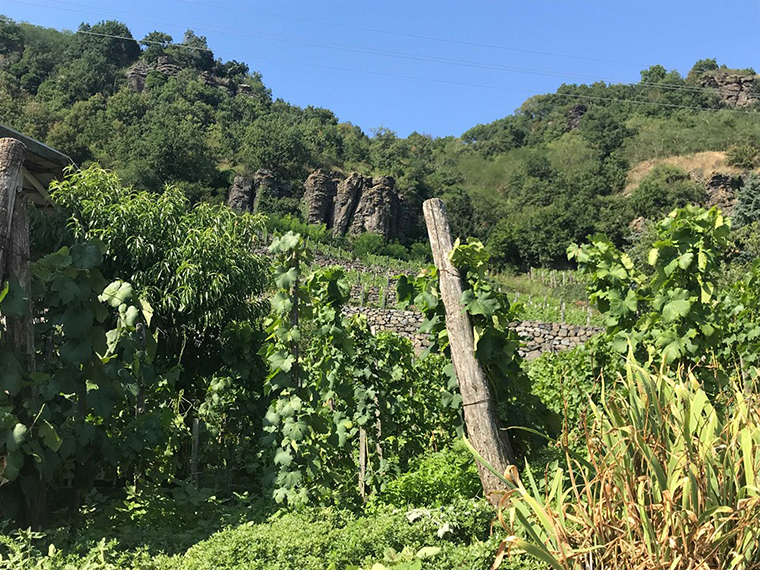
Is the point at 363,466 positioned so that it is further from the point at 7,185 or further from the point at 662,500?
the point at 7,185

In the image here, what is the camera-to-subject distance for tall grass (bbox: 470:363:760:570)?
2113 mm

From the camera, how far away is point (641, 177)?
48.0m

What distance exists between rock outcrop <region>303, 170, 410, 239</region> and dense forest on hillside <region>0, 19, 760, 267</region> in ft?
5.88

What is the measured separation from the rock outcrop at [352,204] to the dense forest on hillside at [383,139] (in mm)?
1794

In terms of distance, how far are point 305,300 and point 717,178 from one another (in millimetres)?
44427

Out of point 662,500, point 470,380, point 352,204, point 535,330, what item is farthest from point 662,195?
point 662,500

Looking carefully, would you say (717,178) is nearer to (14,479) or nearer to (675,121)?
(675,121)

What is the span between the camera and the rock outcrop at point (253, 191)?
3903cm

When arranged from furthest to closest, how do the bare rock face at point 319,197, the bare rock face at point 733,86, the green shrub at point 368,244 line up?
the bare rock face at point 733,86, the bare rock face at point 319,197, the green shrub at point 368,244

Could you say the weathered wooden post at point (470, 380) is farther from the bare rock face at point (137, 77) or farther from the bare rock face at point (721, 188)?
the bare rock face at point (137, 77)

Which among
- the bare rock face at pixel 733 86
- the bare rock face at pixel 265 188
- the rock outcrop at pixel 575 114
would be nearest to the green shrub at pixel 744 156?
the rock outcrop at pixel 575 114

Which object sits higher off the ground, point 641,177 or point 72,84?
point 72,84

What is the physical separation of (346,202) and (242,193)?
6624 mm

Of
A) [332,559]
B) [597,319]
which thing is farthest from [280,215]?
[332,559]
